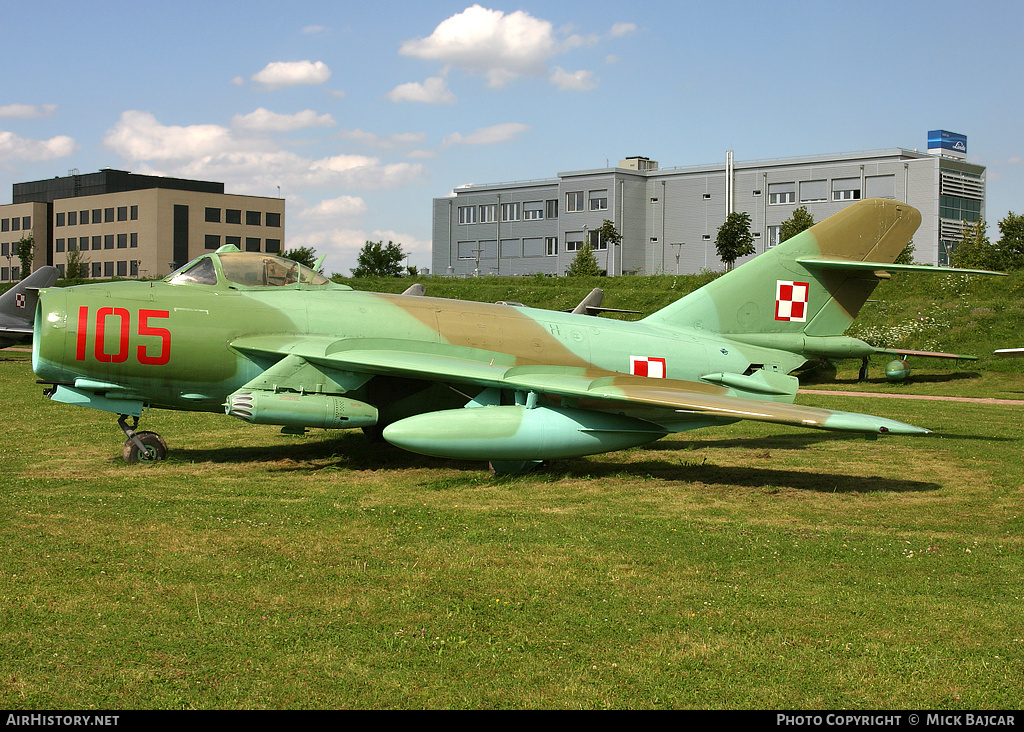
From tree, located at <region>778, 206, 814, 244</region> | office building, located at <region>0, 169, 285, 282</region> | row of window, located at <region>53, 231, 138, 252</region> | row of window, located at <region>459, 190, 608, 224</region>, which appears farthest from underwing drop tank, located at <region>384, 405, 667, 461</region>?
row of window, located at <region>53, 231, 138, 252</region>

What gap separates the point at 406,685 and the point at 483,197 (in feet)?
341

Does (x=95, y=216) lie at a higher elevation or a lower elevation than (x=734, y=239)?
higher

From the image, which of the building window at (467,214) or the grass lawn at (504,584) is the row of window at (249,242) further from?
the grass lawn at (504,584)

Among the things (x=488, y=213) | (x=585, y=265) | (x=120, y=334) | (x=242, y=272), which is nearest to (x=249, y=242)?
(x=488, y=213)

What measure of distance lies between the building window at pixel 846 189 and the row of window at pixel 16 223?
300 ft

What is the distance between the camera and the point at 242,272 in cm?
1325

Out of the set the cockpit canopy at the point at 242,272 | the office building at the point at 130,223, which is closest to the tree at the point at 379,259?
the office building at the point at 130,223

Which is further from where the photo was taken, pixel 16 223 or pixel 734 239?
pixel 16 223

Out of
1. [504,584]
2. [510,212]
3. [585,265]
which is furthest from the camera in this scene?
[510,212]

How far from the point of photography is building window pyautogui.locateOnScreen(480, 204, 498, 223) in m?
106

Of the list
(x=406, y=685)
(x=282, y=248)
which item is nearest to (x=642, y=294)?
(x=406, y=685)

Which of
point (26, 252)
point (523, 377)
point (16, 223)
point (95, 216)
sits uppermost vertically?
point (16, 223)

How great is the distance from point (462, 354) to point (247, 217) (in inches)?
3541

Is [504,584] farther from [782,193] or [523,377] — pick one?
[782,193]
